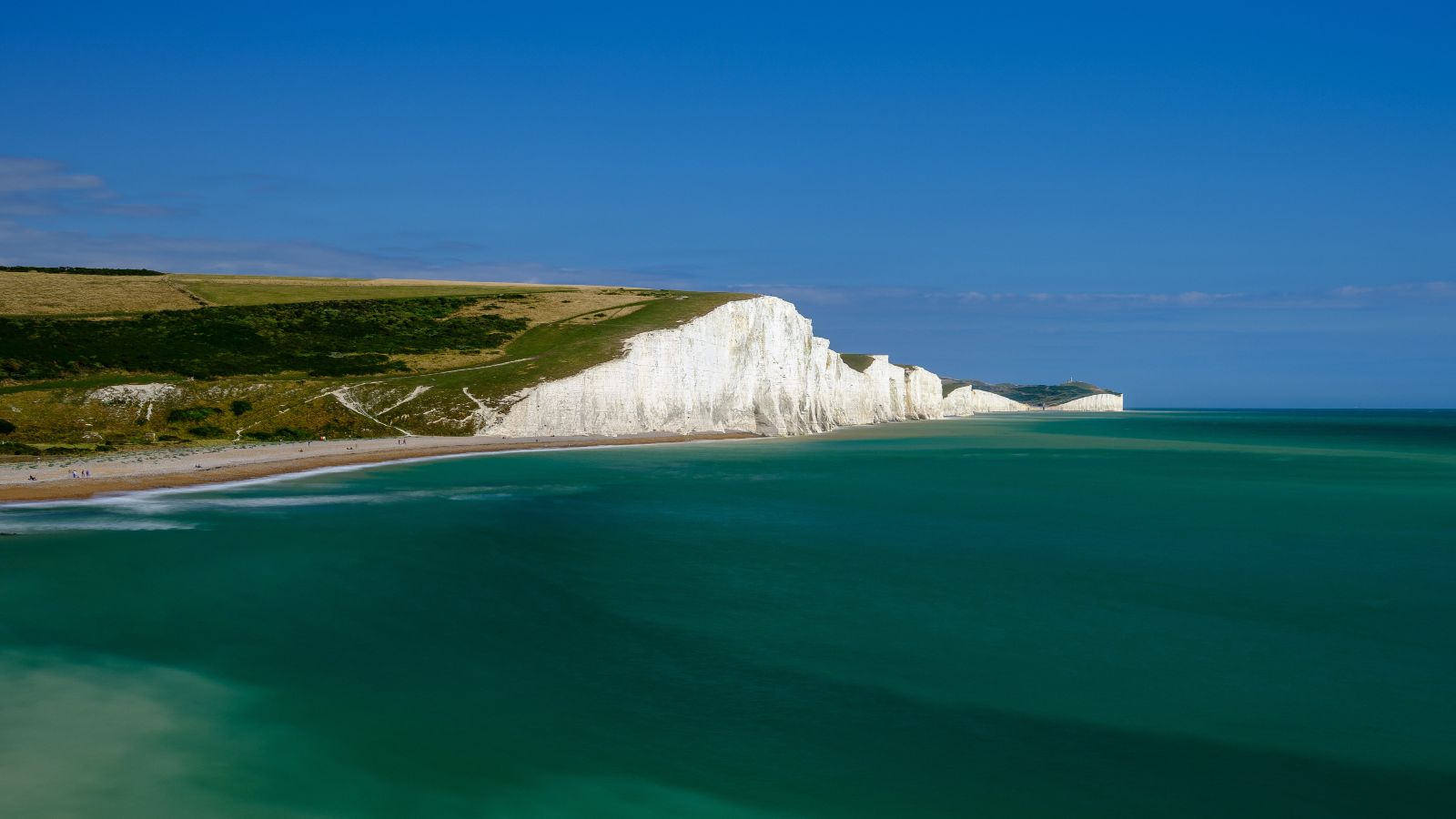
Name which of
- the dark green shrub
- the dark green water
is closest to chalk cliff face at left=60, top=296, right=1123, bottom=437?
the dark green shrub

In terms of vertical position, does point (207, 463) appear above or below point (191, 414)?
below

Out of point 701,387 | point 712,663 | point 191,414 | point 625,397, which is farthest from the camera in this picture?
point 701,387

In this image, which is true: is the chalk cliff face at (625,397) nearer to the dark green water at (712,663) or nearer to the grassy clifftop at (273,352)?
Answer: the grassy clifftop at (273,352)

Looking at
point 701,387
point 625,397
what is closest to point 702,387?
point 701,387

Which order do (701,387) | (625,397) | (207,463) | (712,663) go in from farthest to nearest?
(701,387)
(625,397)
(207,463)
(712,663)

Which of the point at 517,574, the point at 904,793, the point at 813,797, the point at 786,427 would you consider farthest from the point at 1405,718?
the point at 786,427

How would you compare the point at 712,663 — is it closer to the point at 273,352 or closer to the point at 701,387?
the point at 701,387
